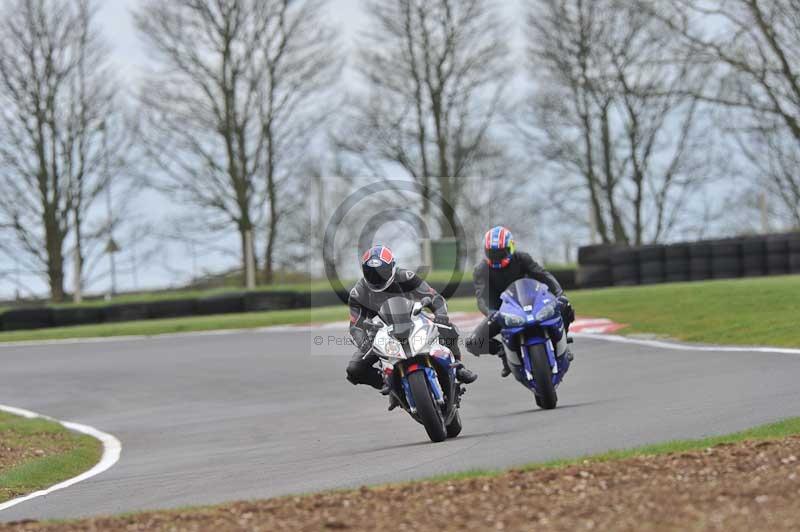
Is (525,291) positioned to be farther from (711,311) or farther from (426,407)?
(711,311)

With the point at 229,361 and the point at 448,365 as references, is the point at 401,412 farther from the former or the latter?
the point at 229,361

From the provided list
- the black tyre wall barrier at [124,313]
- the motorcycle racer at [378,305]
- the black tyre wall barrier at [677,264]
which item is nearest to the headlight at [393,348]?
the motorcycle racer at [378,305]

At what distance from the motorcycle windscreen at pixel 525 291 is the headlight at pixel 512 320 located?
142 millimetres

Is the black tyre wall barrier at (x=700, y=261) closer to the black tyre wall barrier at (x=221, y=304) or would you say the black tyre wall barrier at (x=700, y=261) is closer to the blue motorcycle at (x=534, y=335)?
the black tyre wall barrier at (x=221, y=304)

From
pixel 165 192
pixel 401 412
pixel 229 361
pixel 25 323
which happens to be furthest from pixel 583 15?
pixel 401 412

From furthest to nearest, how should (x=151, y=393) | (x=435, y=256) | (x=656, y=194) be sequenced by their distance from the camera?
(x=656, y=194) < (x=435, y=256) < (x=151, y=393)

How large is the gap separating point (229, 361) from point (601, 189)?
30549 millimetres

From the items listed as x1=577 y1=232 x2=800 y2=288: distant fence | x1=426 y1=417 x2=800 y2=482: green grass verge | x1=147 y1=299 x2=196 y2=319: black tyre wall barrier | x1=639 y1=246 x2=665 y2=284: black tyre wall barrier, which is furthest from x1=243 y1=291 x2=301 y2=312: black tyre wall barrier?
x1=426 y1=417 x2=800 y2=482: green grass verge

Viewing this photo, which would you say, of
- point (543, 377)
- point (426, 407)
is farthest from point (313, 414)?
point (426, 407)

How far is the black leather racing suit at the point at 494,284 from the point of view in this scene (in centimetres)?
1325

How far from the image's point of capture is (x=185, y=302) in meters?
36.2

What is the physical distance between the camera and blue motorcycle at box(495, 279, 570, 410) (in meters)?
12.6

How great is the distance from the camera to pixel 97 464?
13.5 m

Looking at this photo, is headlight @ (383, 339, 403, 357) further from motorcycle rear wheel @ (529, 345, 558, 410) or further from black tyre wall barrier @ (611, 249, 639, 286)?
black tyre wall barrier @ (611, 249, 639, 286)
